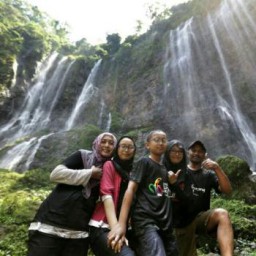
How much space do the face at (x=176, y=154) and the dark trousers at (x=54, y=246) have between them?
1.26m

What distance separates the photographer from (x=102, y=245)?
2982mm

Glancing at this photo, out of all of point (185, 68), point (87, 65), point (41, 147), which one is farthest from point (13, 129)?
point (185, 68)

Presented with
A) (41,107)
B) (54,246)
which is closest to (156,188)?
(54,246)

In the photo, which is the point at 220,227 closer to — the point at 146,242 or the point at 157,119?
the point at 146,242

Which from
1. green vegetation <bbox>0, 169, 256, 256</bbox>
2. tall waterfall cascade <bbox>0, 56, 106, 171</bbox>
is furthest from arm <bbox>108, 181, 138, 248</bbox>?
tall waterfall cascade <bbox>0, 56, 106, 171</bbox>

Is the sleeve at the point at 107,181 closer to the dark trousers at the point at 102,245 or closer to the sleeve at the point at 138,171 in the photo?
the sleeve at the point at 138,171

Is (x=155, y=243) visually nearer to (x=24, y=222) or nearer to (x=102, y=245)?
(x=102, y=245)

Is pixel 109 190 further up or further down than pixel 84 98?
further down

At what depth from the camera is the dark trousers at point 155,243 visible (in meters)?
2.96

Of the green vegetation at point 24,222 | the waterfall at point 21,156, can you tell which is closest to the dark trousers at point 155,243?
the green vegetation at point 24,222

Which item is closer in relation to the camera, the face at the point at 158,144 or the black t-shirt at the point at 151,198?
the black t-shirt at the point at 151,198

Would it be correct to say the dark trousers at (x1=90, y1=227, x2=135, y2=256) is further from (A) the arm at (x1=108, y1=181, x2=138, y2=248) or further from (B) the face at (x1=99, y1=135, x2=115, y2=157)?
(B) the face at (x1=99, y1=135, x2=115, y2=157)

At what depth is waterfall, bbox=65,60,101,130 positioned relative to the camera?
79.8ft

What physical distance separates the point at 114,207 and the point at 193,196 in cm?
111
